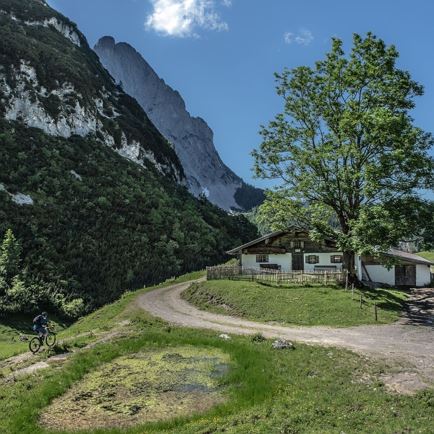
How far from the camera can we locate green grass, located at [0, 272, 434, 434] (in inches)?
601

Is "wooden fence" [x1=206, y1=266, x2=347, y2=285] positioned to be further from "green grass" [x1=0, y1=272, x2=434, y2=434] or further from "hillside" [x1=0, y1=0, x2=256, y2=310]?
"green grass" [x1=0, y1=272, x2=434, y2=434]

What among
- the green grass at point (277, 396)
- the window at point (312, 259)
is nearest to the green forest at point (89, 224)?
the window at point (312, 259)

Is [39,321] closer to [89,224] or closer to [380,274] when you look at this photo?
[380,274]

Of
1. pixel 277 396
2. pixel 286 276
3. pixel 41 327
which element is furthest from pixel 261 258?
pixel 277 396

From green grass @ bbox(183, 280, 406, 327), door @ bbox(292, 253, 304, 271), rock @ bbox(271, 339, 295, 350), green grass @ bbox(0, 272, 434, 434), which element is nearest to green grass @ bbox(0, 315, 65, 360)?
green grass @ bbox(0, 272, 434, 434)

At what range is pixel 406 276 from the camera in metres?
55.5

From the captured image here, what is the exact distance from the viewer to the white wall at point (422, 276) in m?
55.2

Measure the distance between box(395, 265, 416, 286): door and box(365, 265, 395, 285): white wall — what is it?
2.22 feet

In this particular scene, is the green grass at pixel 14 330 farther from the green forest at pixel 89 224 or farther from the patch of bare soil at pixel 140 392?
the patch of bare soil at pixel 140 392

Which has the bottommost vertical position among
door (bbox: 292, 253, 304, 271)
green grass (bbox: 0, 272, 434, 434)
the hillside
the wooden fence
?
green grass (bbox: 0, 272, 434, 434)

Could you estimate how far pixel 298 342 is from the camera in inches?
1027

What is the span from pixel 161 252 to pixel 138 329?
52248 mm

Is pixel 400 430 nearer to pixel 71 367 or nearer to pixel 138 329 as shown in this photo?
pixel 71 367

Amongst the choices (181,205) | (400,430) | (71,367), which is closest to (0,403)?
(71,367)
